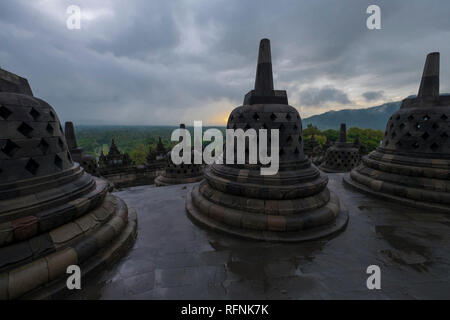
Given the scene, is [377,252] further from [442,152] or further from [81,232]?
[81,232]

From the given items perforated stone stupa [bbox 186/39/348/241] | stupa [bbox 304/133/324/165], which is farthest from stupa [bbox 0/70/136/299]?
stupa [bbox 304/133/324/165]

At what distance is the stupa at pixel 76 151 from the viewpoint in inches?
444

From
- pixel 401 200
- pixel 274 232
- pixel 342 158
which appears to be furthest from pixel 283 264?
pixel 342 158

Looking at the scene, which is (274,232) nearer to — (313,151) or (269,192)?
(269,192)

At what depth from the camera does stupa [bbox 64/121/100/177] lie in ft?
37.0

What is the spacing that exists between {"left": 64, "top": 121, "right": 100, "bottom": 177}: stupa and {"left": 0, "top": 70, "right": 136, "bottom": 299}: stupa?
9406 mm

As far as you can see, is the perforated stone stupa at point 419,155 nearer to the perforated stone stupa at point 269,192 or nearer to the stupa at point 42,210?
the perforated stone stupa at point 269,192

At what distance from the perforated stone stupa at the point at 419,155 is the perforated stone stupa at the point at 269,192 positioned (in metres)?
2.60

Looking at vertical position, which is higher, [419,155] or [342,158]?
[419,155]

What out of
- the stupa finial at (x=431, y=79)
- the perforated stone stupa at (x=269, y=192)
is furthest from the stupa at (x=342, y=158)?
the perforated stone stupa at (x=269, y=192)

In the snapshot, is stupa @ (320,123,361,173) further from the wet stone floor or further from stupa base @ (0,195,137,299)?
stupa base @ (0,195,137,299)

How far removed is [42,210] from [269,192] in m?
4.09

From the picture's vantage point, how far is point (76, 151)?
38.3 ft
